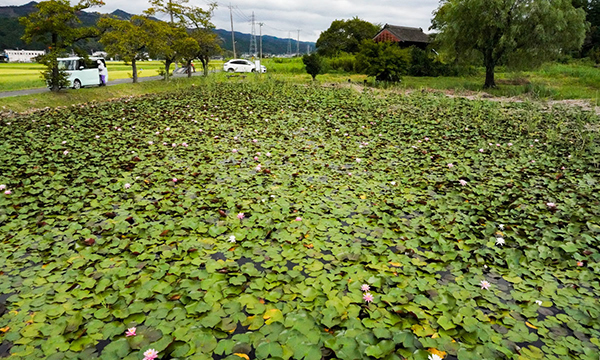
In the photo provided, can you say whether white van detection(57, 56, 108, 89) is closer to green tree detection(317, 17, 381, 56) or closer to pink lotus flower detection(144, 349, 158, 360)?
pink lotus flower detection(144, 349, 158, 360)

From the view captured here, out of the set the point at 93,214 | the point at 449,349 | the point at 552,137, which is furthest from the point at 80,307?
the point at 552,137

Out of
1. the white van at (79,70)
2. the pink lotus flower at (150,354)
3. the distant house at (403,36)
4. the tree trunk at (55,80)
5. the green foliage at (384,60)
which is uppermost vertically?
the distant house at (403,36)

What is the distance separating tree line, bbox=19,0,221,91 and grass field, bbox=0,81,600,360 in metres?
6.51

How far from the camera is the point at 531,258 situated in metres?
2.59

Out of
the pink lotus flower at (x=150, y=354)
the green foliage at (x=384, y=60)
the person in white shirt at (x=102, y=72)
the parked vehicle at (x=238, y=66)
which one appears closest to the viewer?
the pink lotus flower at (x=150, y=354)

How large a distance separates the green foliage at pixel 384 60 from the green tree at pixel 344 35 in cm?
2332

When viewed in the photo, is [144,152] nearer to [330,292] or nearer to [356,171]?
[356,171]

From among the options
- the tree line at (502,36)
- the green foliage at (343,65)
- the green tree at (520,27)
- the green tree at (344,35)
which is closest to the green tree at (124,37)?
the tree line at (502,36)

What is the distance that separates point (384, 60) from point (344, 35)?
26.1 meters

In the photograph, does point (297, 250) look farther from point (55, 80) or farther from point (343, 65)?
point (343, 65)

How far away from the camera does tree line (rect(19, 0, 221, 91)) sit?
10.2 m

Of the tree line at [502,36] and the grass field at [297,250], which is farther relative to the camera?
the tree line at [502,36]

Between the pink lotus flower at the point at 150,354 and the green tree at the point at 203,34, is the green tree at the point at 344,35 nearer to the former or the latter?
the green tree at the point at 203,34

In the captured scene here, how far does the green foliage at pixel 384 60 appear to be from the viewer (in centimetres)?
1553
